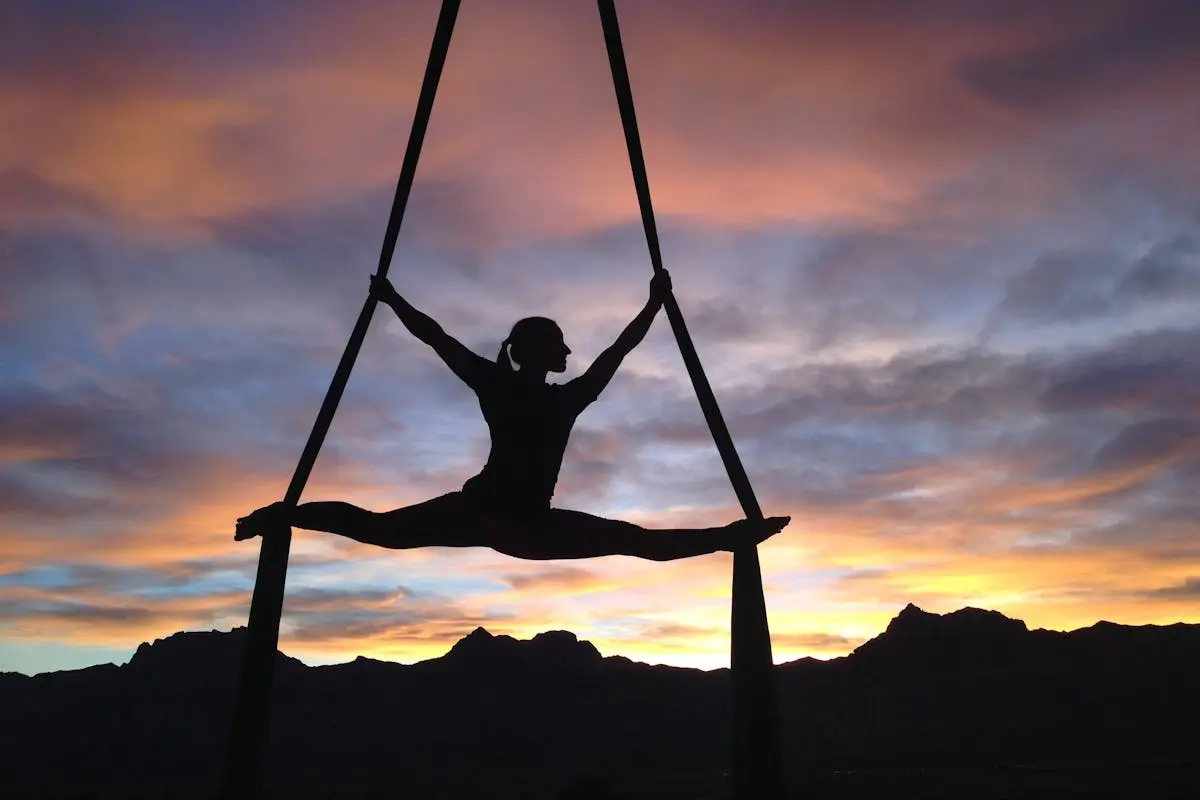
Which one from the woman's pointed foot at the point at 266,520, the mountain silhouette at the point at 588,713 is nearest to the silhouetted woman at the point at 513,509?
the woman's pointed foot at the point at 266,520

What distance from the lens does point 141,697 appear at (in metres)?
135

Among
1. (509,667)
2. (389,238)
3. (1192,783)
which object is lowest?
(1192,783)

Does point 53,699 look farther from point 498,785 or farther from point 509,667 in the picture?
point 498,785

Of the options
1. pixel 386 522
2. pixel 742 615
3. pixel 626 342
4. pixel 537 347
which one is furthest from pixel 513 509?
pixel 742 615

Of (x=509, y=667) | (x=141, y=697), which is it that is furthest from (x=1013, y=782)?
(x=141, y=697)

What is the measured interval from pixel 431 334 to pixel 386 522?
1207 millimetres

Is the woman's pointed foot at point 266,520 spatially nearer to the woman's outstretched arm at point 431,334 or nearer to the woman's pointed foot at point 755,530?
the woman's outstretched arm at point 431,334

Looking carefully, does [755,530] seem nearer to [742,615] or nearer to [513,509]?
[742,615]

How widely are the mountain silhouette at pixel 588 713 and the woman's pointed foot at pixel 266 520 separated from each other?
7112 centimetres

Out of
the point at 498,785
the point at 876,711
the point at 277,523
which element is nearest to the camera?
the point at 277,523

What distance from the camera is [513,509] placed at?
6488mm

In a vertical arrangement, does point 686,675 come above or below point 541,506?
above

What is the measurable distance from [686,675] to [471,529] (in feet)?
415

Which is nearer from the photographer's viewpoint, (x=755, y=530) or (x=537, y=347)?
(x=755, y=530)
